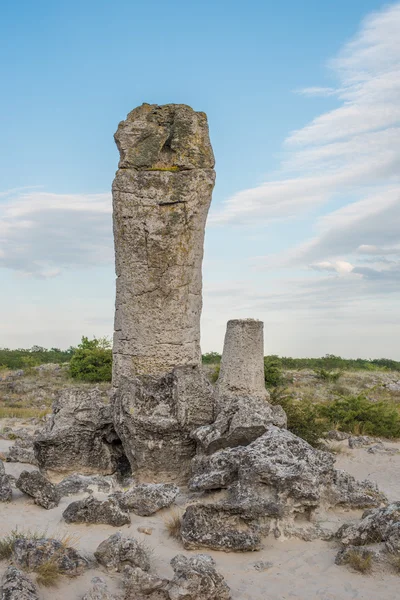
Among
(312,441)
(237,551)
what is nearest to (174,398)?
(237,551)

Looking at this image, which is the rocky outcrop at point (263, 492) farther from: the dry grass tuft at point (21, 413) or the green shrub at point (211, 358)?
the green shrub at point (211, 358)

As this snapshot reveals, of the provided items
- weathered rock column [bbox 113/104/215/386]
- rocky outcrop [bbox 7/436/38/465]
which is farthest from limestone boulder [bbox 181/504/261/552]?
rocky outcrop [bbox 7/436/38/465]

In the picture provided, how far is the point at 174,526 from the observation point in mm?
6152

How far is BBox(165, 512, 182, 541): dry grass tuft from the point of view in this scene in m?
6.06

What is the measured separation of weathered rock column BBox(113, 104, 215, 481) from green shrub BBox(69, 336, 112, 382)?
46.4 ft

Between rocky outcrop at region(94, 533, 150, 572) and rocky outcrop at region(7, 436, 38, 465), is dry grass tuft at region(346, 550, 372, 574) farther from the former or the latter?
rocky outcrop at region(7, 436, 38, 465)

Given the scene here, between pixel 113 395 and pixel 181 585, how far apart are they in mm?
4409

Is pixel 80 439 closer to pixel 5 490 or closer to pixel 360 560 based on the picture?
pixel 5 490

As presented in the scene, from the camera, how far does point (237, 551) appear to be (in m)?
5.81

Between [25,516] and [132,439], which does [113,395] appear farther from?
[25,516]

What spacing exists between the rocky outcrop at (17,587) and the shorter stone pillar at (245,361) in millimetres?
6748

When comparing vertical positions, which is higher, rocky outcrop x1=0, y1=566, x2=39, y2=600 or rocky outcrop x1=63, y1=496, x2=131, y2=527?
rocky outcrop x1=63, y1=496, x2=131, y2=527

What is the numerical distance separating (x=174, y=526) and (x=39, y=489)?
1696mm

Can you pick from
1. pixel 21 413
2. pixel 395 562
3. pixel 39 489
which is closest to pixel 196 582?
pixel 395 562
